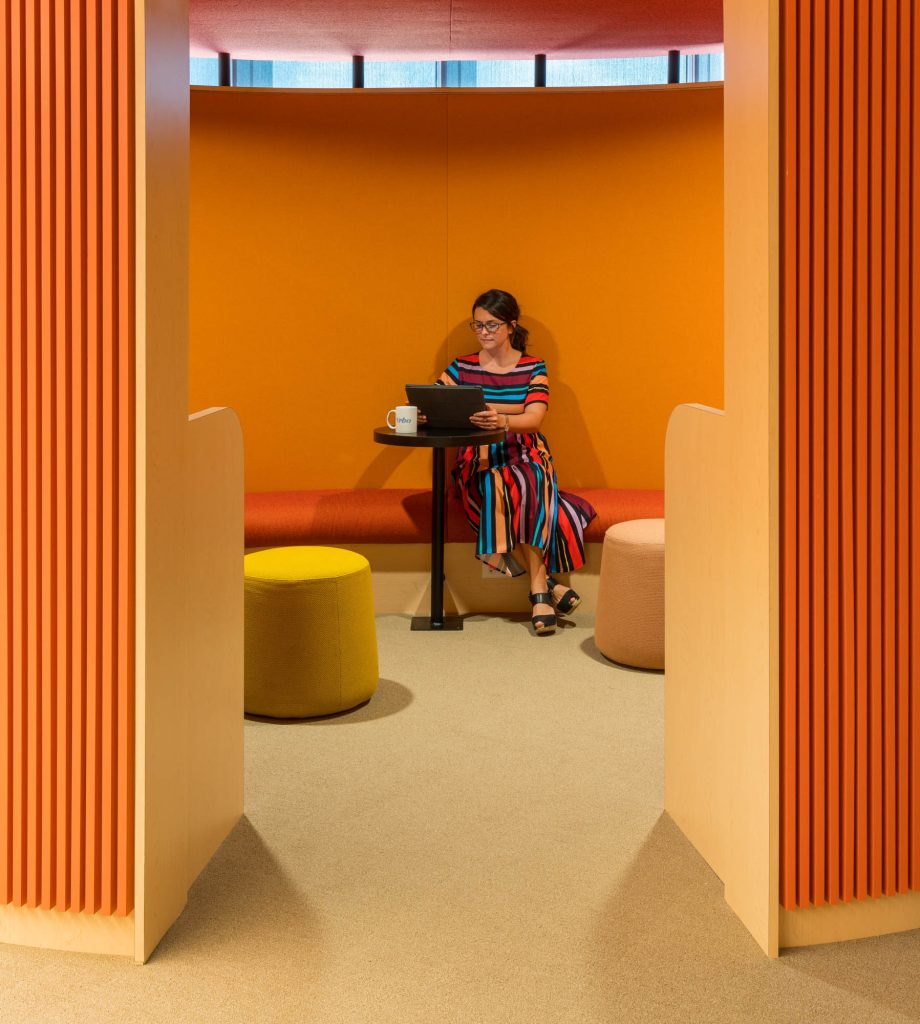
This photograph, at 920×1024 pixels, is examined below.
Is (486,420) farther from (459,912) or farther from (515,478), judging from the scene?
(459,912)

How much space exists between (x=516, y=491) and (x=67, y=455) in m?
3.32

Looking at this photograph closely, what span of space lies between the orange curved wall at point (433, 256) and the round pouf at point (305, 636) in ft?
7.96

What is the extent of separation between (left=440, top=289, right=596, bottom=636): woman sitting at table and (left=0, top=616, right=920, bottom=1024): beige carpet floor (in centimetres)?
154

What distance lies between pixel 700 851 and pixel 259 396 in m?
4.05

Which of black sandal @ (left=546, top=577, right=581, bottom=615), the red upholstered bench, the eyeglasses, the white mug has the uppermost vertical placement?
the eyeglasses

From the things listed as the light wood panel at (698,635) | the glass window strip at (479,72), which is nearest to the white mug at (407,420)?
the light wood panel at (698,635)

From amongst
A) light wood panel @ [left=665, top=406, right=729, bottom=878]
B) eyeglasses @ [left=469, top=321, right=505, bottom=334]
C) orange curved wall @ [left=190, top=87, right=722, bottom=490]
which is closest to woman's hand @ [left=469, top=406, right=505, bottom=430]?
eyeglasses @ [left=469, top=321, right=505, bottom=334]

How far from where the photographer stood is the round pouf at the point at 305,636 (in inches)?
159

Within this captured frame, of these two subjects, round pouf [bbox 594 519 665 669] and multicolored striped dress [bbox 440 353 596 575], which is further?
multicolored striped dress [bbox 440 353 596 575]

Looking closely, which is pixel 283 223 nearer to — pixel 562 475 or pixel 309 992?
pixel 562 475

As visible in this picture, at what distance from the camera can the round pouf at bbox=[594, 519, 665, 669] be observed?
468 cm

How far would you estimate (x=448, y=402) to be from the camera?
5402mm

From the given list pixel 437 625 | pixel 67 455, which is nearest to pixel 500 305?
pixel 437 625

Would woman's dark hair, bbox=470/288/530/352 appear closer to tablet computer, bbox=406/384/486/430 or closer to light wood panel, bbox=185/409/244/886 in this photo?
tablet computer, bbox=406/384/486/430
